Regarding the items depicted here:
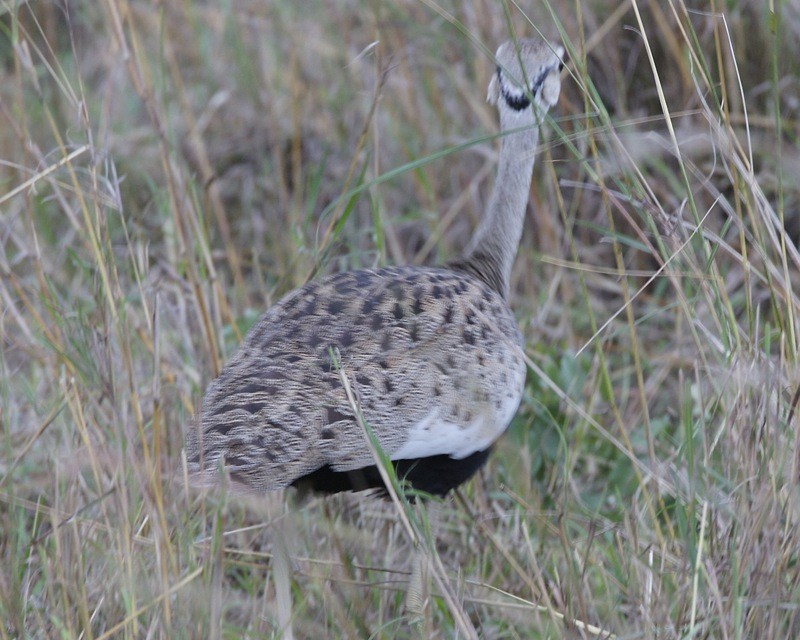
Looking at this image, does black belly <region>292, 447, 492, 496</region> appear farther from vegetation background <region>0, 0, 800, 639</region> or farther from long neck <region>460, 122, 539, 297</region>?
long neck <region>460, 122, 539, 297</region>

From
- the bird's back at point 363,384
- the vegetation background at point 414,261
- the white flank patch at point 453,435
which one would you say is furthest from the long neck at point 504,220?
the white flank patch at point 453,435

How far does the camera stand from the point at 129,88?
425 cm

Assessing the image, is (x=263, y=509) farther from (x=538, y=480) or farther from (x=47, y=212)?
(x=47, y=212)

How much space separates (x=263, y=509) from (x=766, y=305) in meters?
1.72

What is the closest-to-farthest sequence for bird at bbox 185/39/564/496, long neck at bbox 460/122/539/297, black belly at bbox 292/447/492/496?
bird at bbox 185/39/564/496 < black belly at bbox 292/447/492/496 < long neck at bbox 460/122/539/297

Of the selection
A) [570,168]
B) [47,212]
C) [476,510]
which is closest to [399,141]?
[570,168]

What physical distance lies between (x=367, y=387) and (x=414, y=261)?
63.1 inches

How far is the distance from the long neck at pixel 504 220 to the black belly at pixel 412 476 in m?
0.53

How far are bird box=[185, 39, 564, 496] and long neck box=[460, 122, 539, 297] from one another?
0.57ft

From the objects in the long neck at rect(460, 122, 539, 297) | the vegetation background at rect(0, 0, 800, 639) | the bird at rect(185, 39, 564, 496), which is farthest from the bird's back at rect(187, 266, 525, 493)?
the long neck at rect(460, 122, 539, 297)

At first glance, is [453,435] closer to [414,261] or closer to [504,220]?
[504,220]

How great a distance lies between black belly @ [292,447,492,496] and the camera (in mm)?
1909

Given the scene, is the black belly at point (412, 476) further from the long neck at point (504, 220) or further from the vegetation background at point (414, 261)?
the long neck at point (504, 220)

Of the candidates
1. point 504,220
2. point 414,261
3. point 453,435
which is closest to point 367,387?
point 453,435
